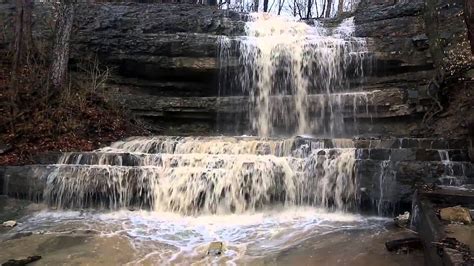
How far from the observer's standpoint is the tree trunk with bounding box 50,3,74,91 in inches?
437

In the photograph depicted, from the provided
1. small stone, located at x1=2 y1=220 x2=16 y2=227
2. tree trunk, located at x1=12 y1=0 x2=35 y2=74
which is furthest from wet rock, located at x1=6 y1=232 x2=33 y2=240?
tree trunk, located at x1=12 y1=0 x2=35 y2=74

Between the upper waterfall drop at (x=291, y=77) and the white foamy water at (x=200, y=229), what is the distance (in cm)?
500

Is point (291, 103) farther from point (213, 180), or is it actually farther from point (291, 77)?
point (213, 180)

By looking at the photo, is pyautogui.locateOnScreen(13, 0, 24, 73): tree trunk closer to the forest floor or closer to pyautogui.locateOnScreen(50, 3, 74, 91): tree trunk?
the forest floor

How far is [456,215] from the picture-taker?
4820mm

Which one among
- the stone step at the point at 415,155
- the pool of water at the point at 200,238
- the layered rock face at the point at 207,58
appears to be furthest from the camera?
the layered rock face at the point at 207,58

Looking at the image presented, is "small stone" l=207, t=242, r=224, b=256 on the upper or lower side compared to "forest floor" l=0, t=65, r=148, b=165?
lower

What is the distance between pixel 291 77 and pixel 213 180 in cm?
589

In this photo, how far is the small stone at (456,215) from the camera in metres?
4.73

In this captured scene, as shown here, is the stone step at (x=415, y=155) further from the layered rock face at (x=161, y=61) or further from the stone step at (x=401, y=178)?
the layered rock face at (x=161, y=61)

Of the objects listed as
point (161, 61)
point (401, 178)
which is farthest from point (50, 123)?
point (401, 178)

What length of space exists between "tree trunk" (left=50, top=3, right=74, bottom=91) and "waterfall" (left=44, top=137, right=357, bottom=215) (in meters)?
3.67

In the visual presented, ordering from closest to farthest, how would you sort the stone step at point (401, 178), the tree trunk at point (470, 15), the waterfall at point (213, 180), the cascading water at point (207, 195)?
the tree trunk at point (470, 15)
the cascading water at point (207, 195)
the stone step at point (401, 178)
the waterfall at point (213, 180)

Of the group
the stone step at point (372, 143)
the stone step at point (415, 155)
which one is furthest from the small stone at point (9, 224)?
the stone step at point (415, 155)
